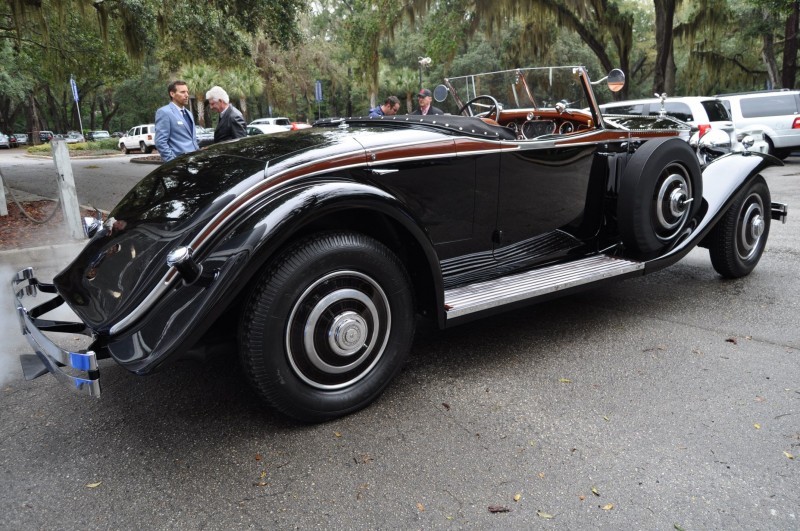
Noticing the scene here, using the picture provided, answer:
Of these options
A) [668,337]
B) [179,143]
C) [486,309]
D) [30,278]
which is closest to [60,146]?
[179,143]

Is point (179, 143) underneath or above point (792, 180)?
above

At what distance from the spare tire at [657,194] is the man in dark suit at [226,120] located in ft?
14.1

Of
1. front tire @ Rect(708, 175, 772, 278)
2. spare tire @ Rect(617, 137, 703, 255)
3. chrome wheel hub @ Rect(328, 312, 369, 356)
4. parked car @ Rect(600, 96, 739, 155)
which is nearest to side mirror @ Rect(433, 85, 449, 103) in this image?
spare tire @ Rect(617, 137, 703, 255)

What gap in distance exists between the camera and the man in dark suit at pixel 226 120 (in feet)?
22.5

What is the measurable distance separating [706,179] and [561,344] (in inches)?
78.4

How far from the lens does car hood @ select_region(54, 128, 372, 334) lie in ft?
9.25

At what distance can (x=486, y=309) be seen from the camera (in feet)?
11.0

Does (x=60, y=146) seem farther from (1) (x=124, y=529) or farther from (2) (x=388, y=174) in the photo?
(1) (x=124, y=529)

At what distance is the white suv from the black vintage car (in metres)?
10.8

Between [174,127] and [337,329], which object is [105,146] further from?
[337,329]

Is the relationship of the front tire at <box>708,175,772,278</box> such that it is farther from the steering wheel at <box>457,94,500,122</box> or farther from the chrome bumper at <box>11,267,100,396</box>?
the chrome bumper at <box>11,267,100,396</box>

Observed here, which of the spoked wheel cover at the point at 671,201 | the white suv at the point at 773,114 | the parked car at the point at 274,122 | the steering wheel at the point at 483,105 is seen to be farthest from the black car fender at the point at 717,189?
the parked car at the point at 274,122

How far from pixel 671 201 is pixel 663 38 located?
16228 mm

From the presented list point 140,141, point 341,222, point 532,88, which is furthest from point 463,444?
point 140,141
